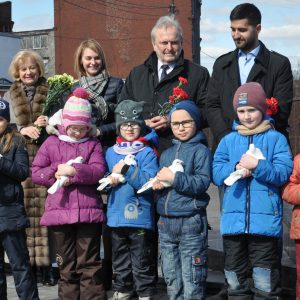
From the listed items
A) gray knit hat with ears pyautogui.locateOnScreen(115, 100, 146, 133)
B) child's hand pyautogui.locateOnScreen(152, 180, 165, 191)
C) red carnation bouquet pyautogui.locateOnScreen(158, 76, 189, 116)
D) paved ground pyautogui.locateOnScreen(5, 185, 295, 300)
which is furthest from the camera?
paved ground pyautogui.locateOnScreen(5, 185, 295, 300)

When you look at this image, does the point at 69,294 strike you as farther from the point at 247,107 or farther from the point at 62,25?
the point at 62,25

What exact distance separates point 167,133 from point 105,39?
1797 inches

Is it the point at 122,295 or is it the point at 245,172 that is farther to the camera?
the point at 122,295

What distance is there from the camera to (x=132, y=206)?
6258mm

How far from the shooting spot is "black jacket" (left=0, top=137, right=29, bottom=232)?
20.9ft

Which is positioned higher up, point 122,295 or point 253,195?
A: point 253,195

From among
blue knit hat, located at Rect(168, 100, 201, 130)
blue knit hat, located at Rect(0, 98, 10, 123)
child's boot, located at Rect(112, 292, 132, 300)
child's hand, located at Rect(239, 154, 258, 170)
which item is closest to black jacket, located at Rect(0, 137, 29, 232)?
blue knit hat, located at Rect(0, 98, 10, 123)

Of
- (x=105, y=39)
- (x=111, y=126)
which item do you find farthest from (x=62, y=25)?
(x=111, y=126)

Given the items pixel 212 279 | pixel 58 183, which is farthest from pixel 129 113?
pixel 212 279

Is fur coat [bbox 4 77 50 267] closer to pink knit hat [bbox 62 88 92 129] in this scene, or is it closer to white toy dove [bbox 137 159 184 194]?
pink knit hat [bbox 62 88 92 129]

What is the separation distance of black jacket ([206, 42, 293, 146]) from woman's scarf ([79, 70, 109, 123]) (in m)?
1.04

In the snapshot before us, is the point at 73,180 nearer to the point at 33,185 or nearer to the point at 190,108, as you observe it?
the point at 190,108

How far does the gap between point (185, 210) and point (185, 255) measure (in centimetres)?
34

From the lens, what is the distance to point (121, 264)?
21.1ft
